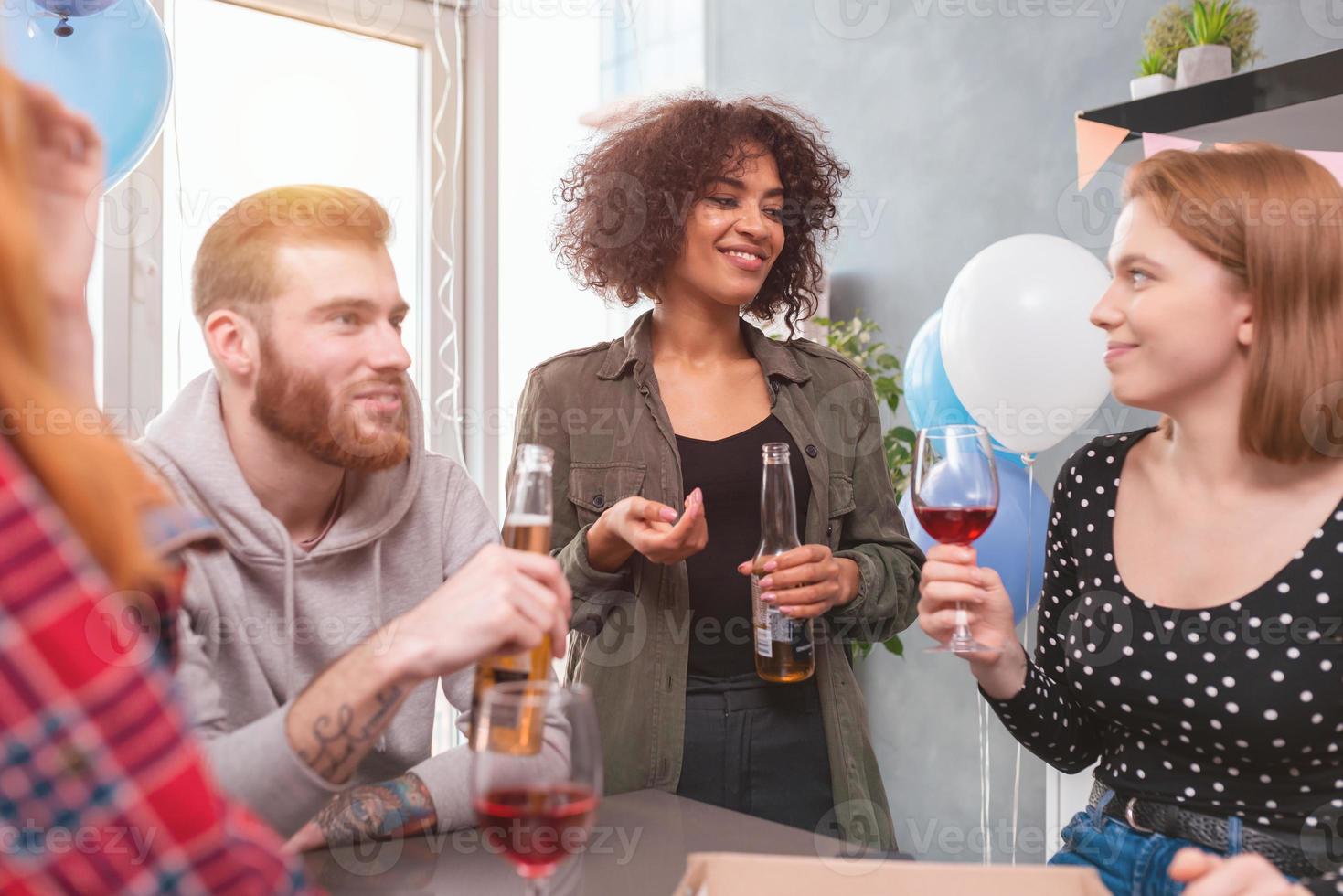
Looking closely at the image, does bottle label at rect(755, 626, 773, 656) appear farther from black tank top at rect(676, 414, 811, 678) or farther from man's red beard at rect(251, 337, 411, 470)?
man's red beard at rect(251, 337, 411, 470)

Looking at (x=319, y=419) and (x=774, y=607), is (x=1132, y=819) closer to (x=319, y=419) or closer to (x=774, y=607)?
(x=774, y=607)

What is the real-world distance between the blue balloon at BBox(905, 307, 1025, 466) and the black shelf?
70cm

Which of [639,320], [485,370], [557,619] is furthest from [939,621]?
[485,370]

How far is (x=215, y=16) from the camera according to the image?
351cm

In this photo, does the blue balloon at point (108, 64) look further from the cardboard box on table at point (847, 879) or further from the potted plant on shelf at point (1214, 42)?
the potted plant on shelf at point (1214, 42)

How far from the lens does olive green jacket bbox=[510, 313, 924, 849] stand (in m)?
1.86

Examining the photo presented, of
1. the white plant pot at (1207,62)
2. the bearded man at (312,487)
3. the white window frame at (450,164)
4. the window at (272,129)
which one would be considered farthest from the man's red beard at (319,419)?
the white window frame at (450,164)

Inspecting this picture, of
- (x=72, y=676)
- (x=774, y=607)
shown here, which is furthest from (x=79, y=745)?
(x=774, y=607)

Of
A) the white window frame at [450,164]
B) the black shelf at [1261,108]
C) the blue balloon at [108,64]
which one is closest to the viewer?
the blue balloon at [108,64]

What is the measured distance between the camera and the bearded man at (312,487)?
4.26ft

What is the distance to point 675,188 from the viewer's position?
2131mm

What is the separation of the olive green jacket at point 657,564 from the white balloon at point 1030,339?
1.84 feet

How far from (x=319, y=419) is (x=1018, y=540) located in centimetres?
189

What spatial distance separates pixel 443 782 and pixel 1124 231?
3.78 feet
